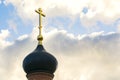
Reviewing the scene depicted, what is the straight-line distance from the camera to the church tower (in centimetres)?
4575

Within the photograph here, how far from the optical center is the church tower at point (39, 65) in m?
45.8

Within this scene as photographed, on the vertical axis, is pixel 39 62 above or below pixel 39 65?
above

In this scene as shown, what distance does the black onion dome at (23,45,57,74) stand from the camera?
150ft

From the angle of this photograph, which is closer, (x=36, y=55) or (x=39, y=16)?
(x=36, y=55)

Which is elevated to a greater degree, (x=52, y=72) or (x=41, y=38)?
(x=41, y=38)

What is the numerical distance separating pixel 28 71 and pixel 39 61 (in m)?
1.53

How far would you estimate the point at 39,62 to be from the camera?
4581cm

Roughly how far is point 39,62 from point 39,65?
30 centimetres

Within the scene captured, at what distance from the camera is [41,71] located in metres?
45.8

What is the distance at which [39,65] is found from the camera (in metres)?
45.7

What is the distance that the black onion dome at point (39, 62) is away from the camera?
4581 centimetres

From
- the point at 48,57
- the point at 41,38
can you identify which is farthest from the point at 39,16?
the point at 48,57

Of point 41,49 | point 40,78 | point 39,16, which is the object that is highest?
point 39,16

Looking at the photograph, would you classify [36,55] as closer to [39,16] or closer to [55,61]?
[55,61]
